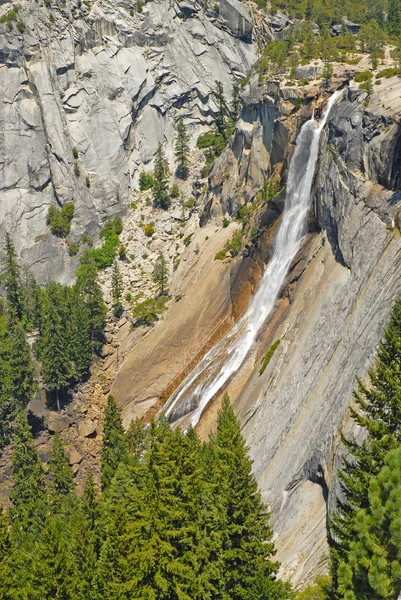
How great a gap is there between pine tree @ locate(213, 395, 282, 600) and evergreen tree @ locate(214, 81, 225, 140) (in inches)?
3145

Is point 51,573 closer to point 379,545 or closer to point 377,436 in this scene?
point 377,436

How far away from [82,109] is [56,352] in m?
45.8

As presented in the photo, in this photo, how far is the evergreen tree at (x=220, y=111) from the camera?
4380 inches

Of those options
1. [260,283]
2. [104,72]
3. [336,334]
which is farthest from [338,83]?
[104,72]

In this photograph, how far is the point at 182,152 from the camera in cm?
10938

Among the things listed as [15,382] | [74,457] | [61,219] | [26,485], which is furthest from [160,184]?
[26,485]

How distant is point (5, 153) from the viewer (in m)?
106

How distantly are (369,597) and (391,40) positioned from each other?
287 feet

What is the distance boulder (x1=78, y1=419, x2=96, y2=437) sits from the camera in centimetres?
7502

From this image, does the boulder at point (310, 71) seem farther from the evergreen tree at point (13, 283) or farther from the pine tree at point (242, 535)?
the pine tree at point (242, 535)

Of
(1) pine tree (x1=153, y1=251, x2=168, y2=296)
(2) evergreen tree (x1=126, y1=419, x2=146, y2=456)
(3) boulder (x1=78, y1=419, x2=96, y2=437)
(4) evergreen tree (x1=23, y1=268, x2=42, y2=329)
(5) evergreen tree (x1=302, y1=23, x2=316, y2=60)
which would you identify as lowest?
(3) boulder (x1=78, y1=419, x2=96, y2=437)

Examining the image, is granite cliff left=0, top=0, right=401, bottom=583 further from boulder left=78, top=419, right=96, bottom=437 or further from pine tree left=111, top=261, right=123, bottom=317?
boulder left=78, top=419, right=96, bottom=437

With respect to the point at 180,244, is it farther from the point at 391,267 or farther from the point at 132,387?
the point at 391,267

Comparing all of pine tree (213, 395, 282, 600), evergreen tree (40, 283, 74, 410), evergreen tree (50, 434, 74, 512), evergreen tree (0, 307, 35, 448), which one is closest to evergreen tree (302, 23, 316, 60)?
evergreen tree (40, 283, 74, 410)
